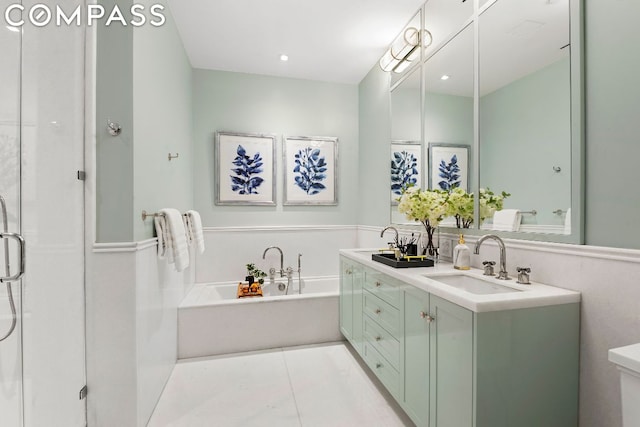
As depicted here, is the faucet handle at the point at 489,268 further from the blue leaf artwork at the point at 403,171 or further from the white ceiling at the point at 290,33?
the white ceiling at the point at 290,33

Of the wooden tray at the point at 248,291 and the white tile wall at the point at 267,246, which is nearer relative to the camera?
the wooden tray at the point at 248,291

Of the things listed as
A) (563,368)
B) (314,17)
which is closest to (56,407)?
(563,368)

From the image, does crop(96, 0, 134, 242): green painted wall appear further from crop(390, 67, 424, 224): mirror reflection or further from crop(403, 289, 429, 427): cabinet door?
crop(390, 67, 424, 224): mirror reflection

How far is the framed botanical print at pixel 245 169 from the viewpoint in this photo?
3.19 meters

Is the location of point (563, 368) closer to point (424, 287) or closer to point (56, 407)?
point (424, 287)

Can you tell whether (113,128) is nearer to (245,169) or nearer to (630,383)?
(245,169)

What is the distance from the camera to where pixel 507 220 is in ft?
5.26

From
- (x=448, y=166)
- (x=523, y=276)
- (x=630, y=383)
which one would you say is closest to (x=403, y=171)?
(x=448, y=166)

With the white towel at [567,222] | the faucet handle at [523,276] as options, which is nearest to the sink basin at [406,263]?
the faucet handle at [523,276]

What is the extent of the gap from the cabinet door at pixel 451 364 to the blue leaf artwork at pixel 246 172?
2.40 m

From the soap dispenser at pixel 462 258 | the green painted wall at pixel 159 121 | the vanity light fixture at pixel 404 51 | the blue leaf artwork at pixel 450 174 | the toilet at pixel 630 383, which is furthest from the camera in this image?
the vanity light fixture at pixel 404 51

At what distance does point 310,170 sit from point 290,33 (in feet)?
4.52

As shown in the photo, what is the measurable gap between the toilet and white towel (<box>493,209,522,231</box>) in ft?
2.75

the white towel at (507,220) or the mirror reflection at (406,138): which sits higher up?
the mirror reflection at (406,138)
